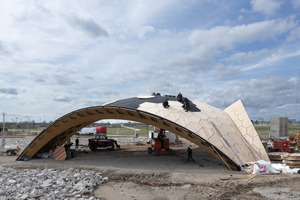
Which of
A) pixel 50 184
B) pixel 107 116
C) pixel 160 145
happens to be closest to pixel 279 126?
pixel 160 145

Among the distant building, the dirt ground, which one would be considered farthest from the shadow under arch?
the distant building

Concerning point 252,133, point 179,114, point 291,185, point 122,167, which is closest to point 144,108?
point 179,114

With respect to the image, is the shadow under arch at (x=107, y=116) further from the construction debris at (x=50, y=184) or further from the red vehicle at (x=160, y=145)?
the construction debris at (x=50, y=184)

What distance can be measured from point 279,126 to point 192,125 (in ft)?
69.6

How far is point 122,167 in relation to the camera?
14172mm

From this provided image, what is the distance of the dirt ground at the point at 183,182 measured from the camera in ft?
30.4

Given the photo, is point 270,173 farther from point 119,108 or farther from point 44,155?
point 44,155

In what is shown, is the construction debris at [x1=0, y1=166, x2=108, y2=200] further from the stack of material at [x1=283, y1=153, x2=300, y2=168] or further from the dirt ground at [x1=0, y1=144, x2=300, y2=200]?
the stack of material at [x1=283, y1=153, x2=300, y2=168]

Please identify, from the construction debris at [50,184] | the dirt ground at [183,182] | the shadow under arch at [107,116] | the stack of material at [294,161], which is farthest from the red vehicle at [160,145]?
the stack of material at [294,161]

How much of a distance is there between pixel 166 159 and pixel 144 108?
433 cm

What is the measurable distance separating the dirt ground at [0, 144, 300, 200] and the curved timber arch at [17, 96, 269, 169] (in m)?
1.36

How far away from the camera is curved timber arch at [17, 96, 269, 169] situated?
13.7 metres

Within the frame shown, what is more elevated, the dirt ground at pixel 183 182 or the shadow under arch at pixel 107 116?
the shadow under arch at pixel 107 116

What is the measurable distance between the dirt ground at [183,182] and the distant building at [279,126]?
19290 millimetres
